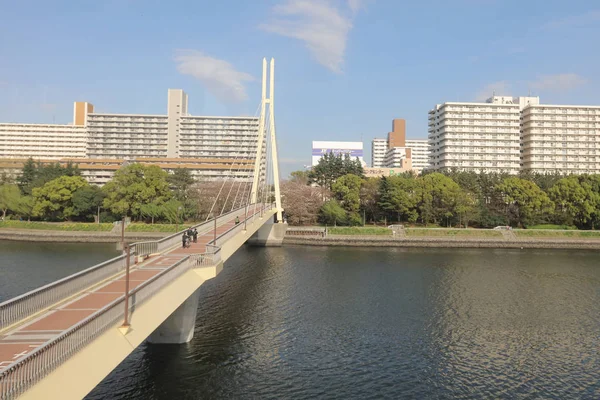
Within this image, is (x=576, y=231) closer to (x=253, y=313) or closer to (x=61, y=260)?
(x=253, y=313)

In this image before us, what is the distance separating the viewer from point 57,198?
55938 millimetres

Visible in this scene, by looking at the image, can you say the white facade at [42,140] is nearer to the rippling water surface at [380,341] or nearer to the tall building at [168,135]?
the tall building at [168,135]

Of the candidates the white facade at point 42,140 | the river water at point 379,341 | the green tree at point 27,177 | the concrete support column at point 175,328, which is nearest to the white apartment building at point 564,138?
the river water at point 379,341

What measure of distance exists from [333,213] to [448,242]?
15098mm

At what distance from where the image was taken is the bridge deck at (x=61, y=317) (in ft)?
26.1

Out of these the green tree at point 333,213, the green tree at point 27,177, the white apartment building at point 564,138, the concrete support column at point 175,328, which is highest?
the white apartment building at point 564,138

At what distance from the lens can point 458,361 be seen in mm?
15984

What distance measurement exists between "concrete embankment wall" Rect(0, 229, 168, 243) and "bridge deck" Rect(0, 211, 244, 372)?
125ft

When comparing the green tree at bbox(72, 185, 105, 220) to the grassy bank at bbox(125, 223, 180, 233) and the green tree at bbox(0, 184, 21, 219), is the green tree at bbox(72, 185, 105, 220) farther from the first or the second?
the green tree at bbox(0, 184, 21, 219)

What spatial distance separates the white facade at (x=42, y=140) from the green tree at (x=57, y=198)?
202 feet

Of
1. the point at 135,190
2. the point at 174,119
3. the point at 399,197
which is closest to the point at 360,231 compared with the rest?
the point at 399,197

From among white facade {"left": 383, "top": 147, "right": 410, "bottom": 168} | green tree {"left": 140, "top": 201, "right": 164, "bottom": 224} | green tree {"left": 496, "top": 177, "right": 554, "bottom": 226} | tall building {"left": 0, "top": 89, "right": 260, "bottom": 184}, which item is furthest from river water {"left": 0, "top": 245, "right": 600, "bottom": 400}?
white facade {"left": 383, "top": 147, "right": 410, "bottom": 168}

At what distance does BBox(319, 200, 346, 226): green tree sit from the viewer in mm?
55625

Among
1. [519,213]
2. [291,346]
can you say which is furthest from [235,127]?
[291,346]
